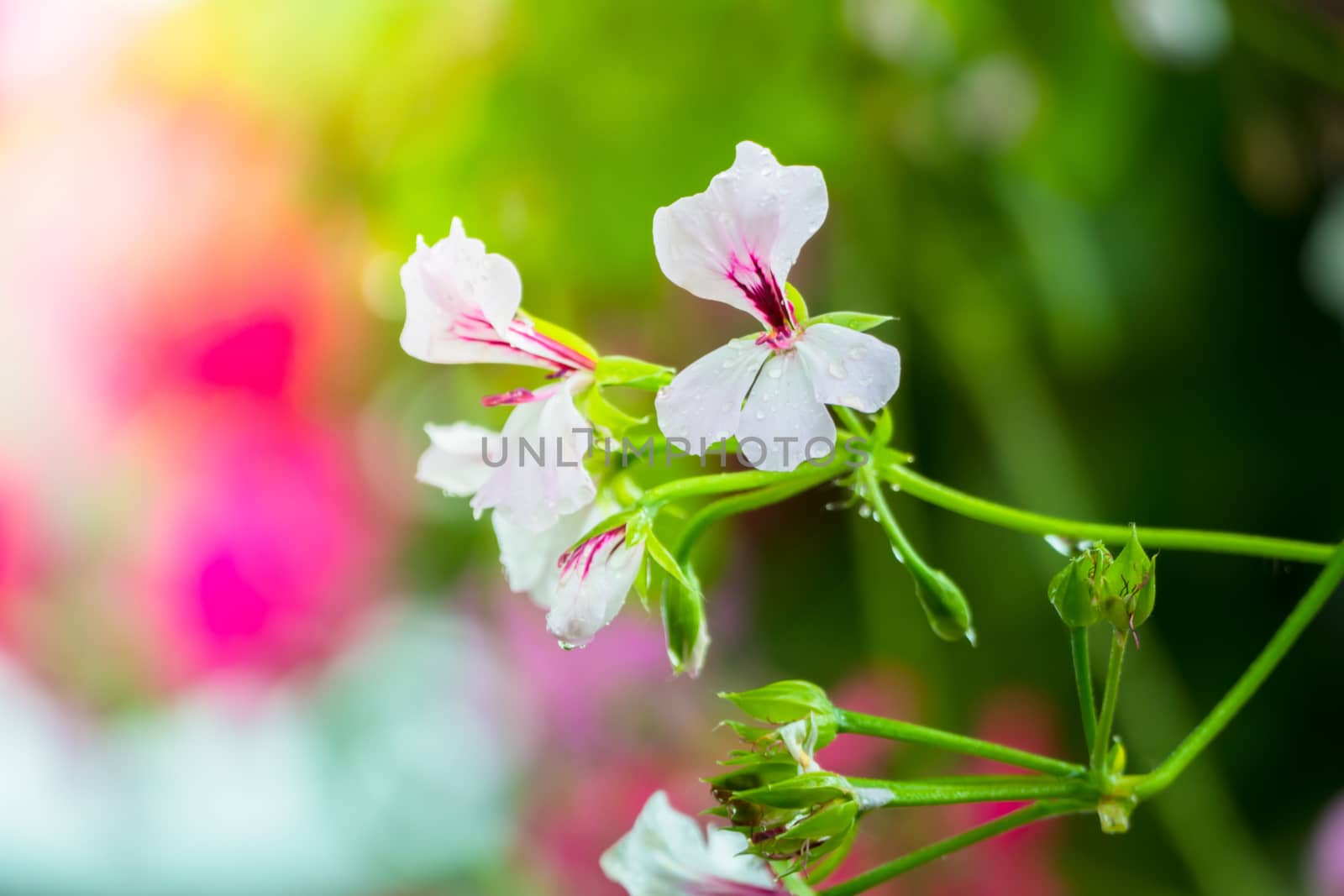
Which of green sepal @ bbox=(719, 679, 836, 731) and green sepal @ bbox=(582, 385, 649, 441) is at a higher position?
green sepal @ bbox=(582, 385, 649, 441)

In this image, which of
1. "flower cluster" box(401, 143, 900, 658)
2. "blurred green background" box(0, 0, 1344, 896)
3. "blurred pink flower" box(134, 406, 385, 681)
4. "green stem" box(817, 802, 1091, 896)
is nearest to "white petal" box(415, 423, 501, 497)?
"flower cluster" box(401, 143, 900, 658)

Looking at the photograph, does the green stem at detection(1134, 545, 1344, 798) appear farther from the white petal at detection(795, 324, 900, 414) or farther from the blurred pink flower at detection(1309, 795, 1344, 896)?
the blurred pink flower at detection(1309, 795, 1344, 896)

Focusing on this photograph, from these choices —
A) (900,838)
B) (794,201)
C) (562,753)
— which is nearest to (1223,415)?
(900,838)

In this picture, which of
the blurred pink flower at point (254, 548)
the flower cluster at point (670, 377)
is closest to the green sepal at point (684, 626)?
A: the flower cluster at point (670, 377)

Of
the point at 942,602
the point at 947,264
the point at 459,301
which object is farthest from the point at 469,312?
the point at 947,264

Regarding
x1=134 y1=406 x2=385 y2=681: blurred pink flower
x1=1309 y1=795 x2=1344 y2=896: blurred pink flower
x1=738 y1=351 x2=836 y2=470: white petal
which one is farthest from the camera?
x1=134 y1=406 x2=385 y2=681: blurred pink flower

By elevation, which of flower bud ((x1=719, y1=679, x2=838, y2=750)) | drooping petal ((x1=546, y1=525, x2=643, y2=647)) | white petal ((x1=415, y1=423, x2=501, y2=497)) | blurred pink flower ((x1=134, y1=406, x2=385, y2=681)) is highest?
white petal ((x1=415, y1=423, x2=501, y2=497))
